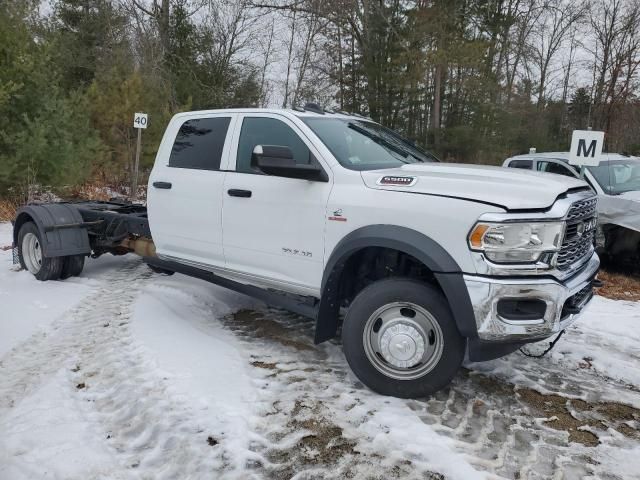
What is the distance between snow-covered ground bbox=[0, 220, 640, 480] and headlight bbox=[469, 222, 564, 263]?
110cm

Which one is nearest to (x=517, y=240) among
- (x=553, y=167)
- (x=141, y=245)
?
(x=141, y=245)

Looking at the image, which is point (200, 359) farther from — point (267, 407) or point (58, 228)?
point (58, 228)

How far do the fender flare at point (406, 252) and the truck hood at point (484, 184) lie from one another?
33 centimetres

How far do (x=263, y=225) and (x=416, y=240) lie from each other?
1.41 m

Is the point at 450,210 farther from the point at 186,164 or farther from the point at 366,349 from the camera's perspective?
the point at 186,164

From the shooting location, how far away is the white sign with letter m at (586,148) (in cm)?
740

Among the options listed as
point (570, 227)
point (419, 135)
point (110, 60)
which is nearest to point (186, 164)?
point (570, 227)

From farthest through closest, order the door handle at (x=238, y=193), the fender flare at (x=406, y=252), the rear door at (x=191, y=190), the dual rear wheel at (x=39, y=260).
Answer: the dual rear wheel at (x=39, y=260), the rear door at (x=191, y=190), the door handle at (x=238, y=193), the fender flare at (x=406, y=252)

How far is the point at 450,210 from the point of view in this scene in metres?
3.21

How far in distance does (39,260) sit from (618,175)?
8.70 m

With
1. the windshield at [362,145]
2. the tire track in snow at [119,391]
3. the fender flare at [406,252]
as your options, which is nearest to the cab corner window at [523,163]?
the windshield at [362,145]

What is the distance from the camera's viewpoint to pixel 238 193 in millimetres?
4344

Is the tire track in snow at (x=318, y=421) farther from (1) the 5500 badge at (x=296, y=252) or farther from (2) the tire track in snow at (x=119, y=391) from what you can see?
(1) the 5500 badge at (x=296, y=252)

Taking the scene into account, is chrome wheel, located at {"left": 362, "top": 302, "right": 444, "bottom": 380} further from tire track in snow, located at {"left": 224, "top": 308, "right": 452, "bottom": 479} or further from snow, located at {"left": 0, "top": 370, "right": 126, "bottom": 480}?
snow, located at {"left": 0, "top": 370, "right": 126, "bottom": 480}
